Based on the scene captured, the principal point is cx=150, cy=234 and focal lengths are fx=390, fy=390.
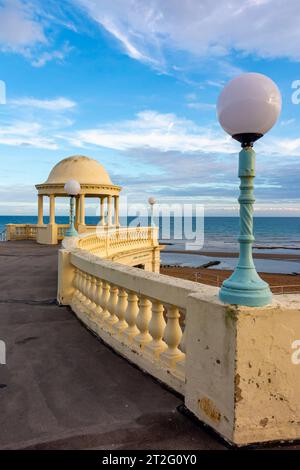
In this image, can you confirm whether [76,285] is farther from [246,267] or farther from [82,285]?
[246,267]

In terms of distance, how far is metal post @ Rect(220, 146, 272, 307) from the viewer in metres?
2.84

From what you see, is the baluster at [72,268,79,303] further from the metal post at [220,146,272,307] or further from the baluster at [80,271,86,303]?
the metal post at [220,146,272,307]

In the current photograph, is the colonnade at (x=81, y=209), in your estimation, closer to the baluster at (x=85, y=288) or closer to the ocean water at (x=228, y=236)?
the ocean water at (x=228, y=236)

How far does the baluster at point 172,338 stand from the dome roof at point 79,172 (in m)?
22.5

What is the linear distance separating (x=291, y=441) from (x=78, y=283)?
197 inches

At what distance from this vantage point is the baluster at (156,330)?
4094 mm

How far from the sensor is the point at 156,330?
13.5ft

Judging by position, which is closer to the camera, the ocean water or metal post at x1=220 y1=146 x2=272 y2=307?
metal post at x1=220 y1=146 x2=272 y2=307

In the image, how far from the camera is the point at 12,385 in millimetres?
3924

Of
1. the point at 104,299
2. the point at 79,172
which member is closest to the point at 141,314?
the point at 104,299

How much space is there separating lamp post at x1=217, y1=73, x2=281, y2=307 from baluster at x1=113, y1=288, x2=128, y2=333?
2207 mm

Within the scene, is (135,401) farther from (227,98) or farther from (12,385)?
(227,98)

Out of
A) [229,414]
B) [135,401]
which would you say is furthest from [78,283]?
[229,414]

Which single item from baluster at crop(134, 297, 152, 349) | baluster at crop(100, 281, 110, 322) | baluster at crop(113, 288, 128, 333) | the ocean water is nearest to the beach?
the ocean water
